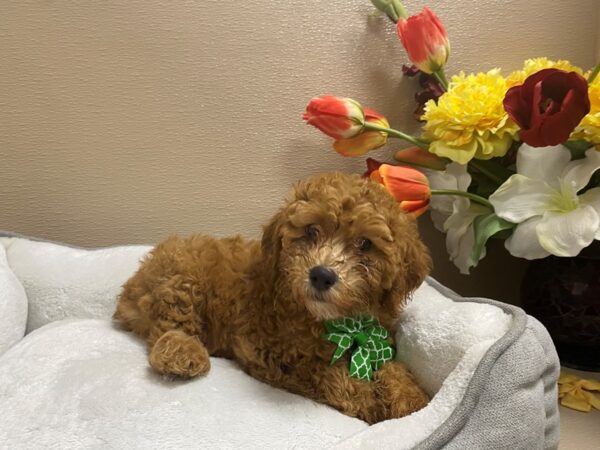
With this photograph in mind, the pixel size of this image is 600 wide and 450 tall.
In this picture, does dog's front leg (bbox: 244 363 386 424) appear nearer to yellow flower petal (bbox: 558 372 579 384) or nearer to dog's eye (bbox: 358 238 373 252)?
dog's eye (bbox: 358 238 373 252)

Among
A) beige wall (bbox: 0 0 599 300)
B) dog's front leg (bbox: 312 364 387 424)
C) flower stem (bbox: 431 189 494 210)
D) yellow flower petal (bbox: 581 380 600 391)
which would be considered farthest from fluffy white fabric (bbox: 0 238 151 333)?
yellow flower petal (bbox: 581 380 600 391)

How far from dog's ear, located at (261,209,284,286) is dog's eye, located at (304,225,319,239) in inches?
2.0

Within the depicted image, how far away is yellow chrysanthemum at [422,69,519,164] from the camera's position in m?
1.26

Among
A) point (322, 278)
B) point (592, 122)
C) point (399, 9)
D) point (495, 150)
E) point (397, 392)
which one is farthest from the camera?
point (399, 9)

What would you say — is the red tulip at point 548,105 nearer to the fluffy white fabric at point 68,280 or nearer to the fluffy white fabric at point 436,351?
the fluffy white fabric at point 436,351

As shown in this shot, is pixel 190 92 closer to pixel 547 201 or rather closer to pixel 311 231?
pixel 311 231

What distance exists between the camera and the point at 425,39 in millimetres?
1305

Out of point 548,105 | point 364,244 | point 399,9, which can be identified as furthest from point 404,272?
point 399,9

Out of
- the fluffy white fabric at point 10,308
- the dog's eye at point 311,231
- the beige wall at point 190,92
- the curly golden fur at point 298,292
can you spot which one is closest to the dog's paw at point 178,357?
the curly golden fur at point 298,292

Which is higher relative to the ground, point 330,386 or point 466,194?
point 466,194

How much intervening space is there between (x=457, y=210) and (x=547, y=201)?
0.20 metres

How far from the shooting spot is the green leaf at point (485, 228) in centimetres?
128

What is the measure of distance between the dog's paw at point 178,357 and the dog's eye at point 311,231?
11.4 inches

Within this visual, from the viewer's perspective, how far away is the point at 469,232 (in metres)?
1.39
